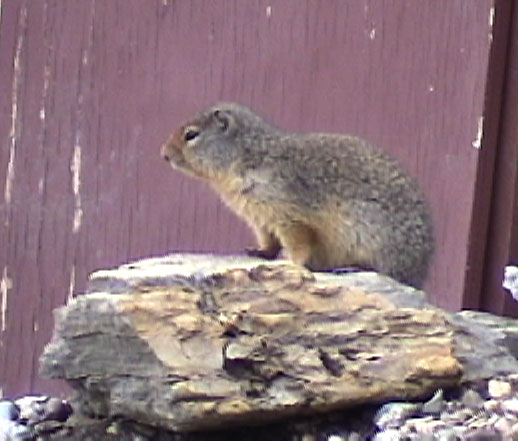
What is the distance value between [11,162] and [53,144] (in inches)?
7.5

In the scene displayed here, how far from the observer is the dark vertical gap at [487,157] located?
485 centimetres

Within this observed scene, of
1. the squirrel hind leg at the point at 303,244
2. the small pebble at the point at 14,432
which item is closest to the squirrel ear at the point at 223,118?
the squirrel hind leg at the point at 303,244

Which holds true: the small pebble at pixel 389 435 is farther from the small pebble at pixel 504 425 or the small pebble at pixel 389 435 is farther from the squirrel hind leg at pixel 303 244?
the squirrel hind leg at pixel 303 244

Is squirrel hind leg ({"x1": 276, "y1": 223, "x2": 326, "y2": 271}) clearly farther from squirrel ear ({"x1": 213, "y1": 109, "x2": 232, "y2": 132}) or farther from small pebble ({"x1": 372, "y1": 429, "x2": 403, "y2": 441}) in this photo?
small pebble ({"x1": 372, "y1": 429, "x2": 403, "y2": 441})

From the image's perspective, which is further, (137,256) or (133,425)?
(137,256)

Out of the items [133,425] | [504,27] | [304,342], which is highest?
[504,27]

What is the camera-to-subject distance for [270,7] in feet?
17.1

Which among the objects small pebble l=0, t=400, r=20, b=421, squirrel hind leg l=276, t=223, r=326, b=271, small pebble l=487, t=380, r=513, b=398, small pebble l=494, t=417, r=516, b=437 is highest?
squirrel hind leg l=276, t=223, r=326, b=271

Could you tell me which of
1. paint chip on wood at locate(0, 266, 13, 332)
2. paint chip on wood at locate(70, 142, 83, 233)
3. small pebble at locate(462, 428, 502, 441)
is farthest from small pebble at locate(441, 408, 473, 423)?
paint chip on wood at locate(0, 266, 13, 332)

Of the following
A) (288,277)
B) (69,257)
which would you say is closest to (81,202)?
(69,257)

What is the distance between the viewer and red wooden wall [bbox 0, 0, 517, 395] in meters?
4.90

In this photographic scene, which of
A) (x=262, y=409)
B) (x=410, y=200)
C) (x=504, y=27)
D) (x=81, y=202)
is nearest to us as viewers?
(x=262, y=409)

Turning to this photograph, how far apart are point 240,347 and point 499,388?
569 mm

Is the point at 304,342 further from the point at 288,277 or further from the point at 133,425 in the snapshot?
the point at 133,425
